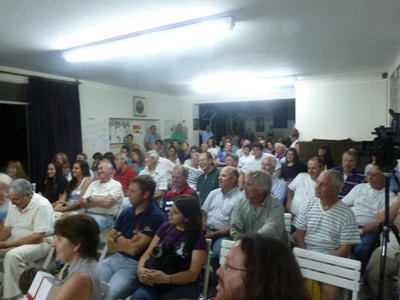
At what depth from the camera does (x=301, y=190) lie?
3355mm

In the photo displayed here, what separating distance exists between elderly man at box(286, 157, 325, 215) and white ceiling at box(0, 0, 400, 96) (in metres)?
1.52

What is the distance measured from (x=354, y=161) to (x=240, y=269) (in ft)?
10.8

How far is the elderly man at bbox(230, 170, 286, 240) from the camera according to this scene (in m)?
2.36

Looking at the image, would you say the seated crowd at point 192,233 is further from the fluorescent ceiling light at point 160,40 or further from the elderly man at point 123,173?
the fluorescent ceiling light at point 160,40

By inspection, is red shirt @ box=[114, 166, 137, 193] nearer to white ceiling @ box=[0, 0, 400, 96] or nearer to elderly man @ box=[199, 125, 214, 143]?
white ceiling @ box=[0, 0, 400, 96]

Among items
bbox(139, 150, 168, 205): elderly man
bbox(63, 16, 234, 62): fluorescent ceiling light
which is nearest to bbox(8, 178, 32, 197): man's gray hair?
bbox(139, 150, 168, 205): elderly man

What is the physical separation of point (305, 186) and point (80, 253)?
8.38ft

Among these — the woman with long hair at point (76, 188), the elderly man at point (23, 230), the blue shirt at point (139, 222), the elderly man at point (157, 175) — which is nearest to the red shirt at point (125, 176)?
the elderly man at point (157, 175)

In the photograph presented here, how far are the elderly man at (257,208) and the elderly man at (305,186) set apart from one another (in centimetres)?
97

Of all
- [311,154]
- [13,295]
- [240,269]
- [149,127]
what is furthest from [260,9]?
[149,127]

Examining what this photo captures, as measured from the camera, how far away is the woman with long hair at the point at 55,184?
3.97 meters

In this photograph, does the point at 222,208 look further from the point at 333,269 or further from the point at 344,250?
the point at 333,269

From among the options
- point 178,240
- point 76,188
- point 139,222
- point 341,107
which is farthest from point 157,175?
point 341,107

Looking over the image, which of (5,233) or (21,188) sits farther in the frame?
(5,233)
